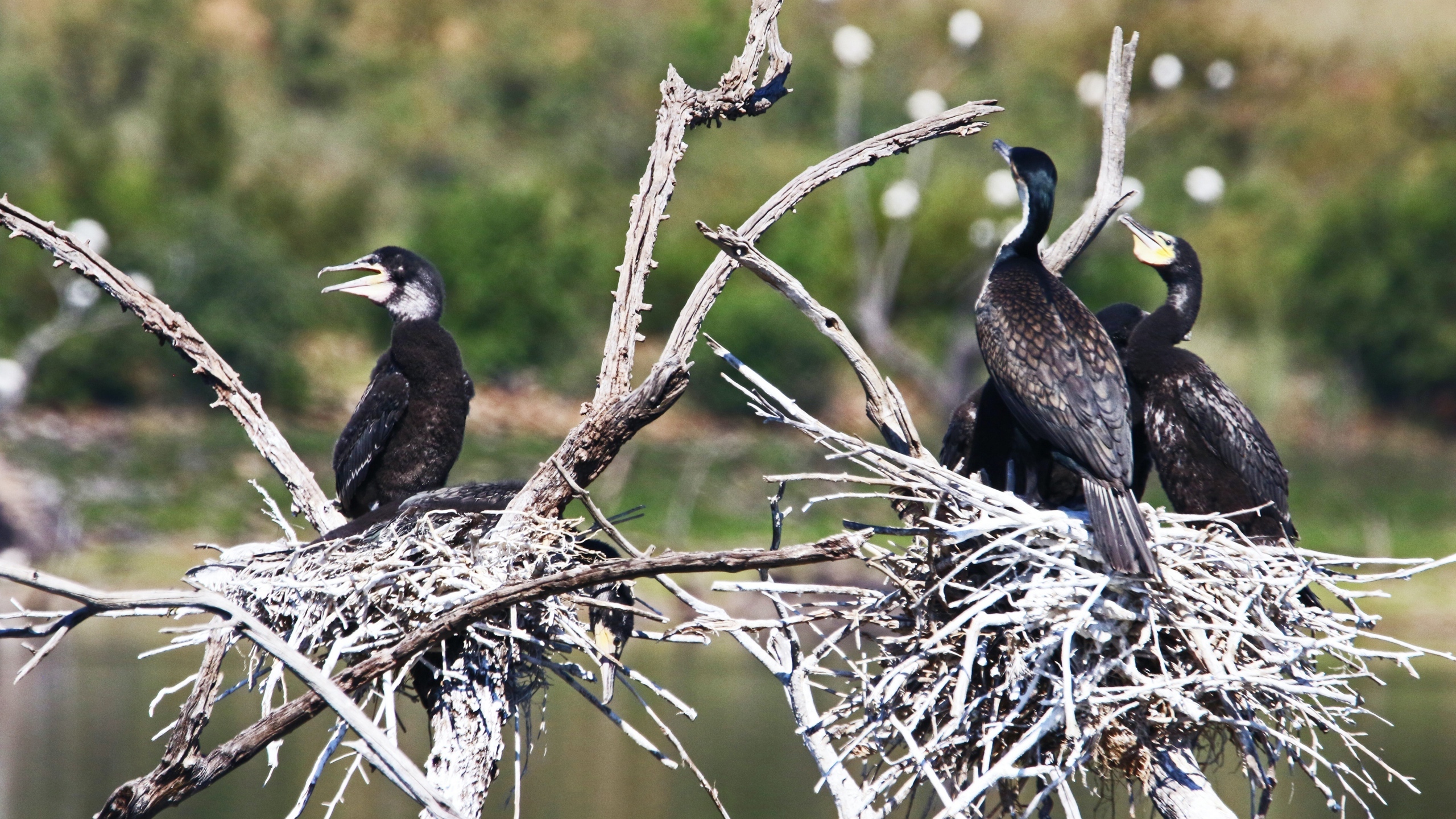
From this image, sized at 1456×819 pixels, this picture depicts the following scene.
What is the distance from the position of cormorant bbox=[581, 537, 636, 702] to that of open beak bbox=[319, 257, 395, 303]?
1.43 m

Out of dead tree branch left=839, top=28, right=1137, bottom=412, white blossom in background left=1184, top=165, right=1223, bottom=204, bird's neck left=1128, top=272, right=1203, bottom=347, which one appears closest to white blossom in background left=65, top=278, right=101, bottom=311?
dead tree branch left=839, top=28, right=1137, bottom=412

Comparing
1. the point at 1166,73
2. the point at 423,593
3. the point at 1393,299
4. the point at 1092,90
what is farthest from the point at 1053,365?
the point at 1393,299

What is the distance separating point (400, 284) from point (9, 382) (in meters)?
10.0

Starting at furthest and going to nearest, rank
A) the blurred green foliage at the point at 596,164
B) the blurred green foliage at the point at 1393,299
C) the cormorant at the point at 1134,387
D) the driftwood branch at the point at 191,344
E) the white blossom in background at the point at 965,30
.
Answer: the blurred green foliage at the point at 1393,299, the blurred green foliage at the point at 596,164, the white blossom in background at the point at 965,30, the cormorant at the point at 1134,387, the driftwood branch at the point at 191,344

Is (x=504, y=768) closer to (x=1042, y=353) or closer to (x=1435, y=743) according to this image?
(x=1435, y=743)

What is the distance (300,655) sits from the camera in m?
3.90

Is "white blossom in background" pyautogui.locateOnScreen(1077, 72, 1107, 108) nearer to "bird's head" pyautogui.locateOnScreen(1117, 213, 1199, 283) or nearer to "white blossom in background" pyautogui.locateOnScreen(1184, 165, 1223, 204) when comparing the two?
"white blossom in background" pyautogui.locateOnScreen(1184, 165, 1223, 204)

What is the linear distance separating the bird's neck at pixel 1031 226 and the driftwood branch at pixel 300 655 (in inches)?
59.3

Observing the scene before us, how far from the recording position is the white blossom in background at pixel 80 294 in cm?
1575

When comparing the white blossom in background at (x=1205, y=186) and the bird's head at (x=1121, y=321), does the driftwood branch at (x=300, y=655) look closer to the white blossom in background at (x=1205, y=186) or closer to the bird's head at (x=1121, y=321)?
the bird's head at (x=1121, y=321)

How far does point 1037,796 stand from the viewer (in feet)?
12.8

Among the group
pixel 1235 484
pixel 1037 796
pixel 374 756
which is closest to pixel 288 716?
pixel 374 756

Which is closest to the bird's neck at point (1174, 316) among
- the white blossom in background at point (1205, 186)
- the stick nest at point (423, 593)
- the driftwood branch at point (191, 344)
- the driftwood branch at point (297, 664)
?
the stick nest at point (423, 593)

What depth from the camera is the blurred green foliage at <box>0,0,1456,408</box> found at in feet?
66.7
